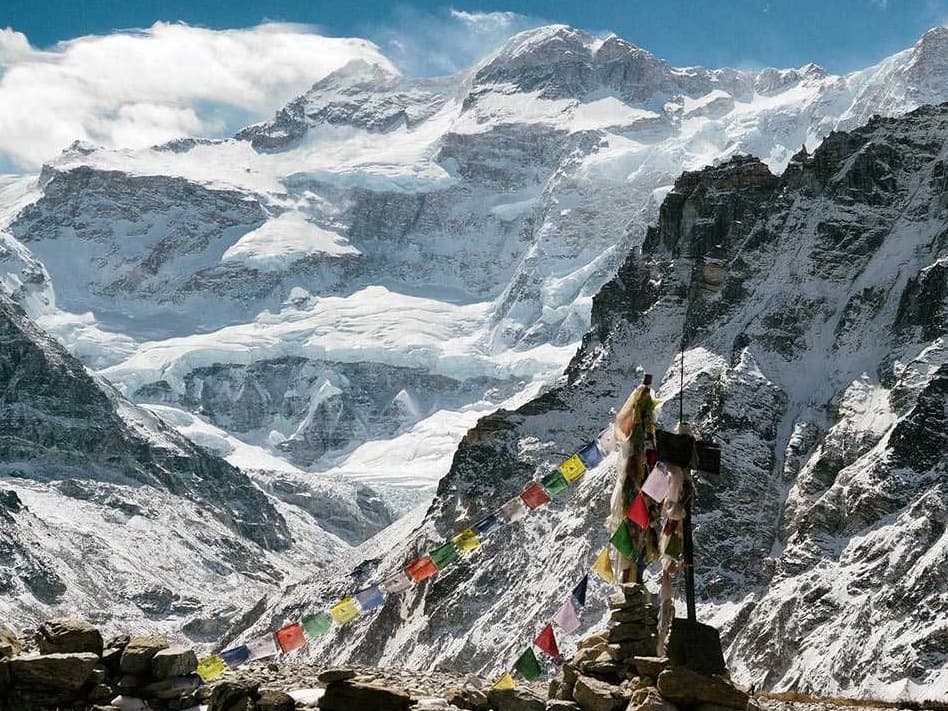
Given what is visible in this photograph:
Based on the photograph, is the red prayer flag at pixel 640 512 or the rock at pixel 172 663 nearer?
the rock at pixel 172 663

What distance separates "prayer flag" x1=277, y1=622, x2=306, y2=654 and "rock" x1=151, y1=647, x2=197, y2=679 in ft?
12.5

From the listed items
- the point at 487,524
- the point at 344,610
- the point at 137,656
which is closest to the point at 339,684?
the point at 137,656

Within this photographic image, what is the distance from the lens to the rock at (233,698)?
24.9 meters

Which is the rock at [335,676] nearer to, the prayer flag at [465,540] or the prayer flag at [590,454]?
the prayer flag at [465,540]

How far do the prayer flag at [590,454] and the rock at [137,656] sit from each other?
13.0 metres

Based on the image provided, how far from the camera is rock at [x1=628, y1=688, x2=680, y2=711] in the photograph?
2245cm

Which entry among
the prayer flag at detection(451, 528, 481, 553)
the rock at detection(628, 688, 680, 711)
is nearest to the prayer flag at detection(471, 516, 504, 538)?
the prayer flag at detection(451, 528, 481, 553)

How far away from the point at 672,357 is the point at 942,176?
29216mm

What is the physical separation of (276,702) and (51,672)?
3827mm

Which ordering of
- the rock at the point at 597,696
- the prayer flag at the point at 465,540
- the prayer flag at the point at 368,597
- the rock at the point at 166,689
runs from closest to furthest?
the rock at the point at 597,696, the rock at the point at 166,689, the prayer flag at the point at 368,597, the prayer flag at the point at 465,540

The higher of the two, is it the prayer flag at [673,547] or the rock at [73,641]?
the prayer flag at [673,547]

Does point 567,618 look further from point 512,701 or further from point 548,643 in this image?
point 512,701

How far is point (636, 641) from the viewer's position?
86.4ft

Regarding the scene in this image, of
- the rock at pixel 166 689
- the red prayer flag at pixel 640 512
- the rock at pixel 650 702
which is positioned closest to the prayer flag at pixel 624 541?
the red prayer flag at pixel 640 512
